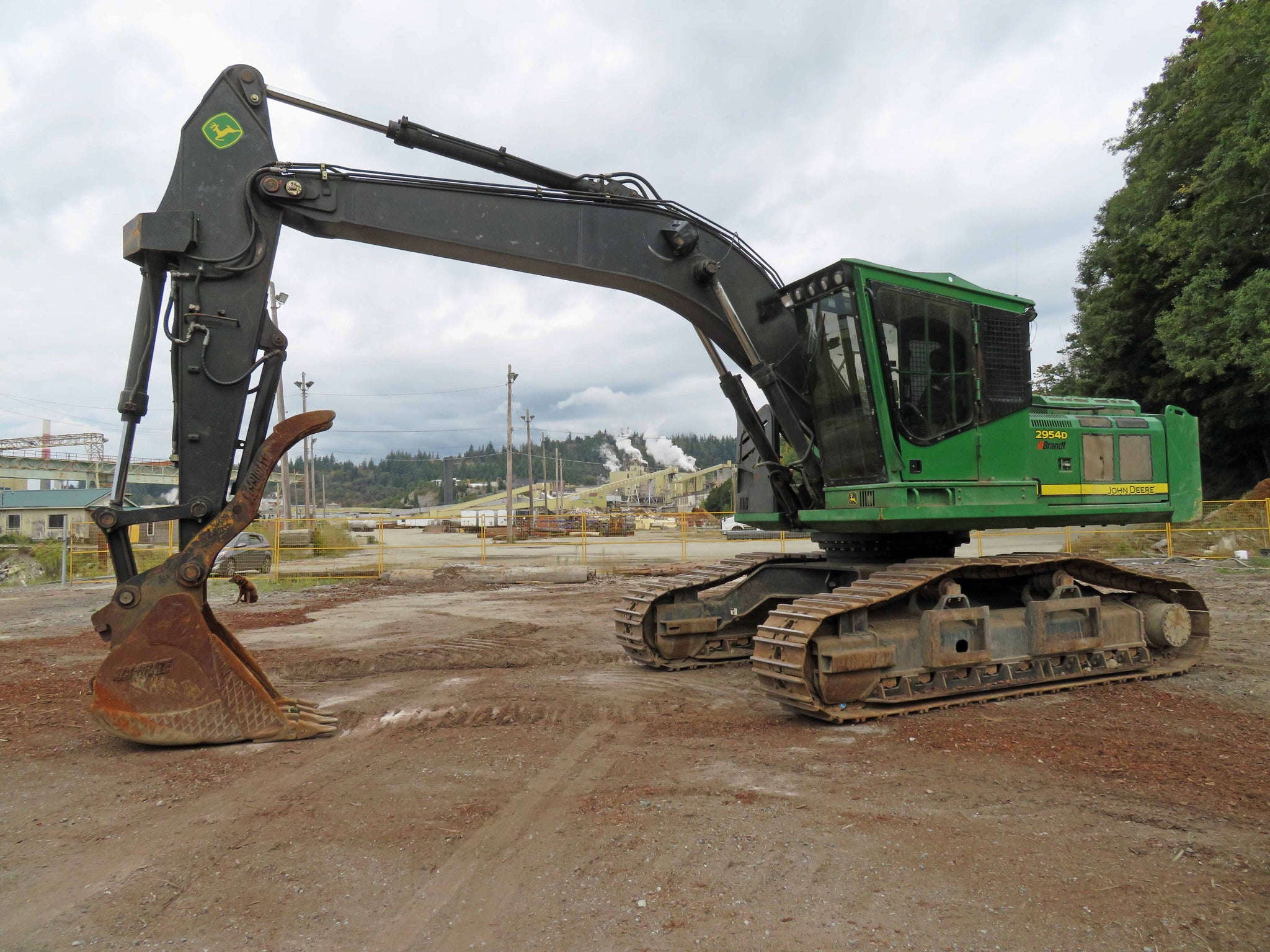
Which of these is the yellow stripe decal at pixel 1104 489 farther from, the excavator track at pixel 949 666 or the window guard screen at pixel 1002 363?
the window guard screen at pixel 1002 363

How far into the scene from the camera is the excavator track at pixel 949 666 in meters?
6.30

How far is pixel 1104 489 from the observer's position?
7898 mm

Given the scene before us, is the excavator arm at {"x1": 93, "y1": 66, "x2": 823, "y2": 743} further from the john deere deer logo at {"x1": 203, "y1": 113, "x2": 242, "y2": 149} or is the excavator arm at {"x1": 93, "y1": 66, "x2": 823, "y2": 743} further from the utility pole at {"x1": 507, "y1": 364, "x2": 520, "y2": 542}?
the utility pole at {"x1": 507, "y1": 364, "x2": 520, "y2": 542}

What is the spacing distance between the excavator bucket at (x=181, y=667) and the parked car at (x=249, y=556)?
15.4 meters

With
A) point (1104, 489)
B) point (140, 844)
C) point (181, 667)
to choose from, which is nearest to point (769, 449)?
point (1104, 489)

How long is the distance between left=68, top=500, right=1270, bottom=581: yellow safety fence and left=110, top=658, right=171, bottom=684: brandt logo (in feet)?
30.3

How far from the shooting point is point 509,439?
159ft

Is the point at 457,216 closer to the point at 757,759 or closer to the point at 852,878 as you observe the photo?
the point at 757,759

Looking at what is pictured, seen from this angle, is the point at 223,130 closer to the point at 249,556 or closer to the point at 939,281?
the point at 939,281

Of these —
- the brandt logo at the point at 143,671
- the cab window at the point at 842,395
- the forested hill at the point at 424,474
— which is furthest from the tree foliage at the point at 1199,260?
the forested hill at the point at 424,474

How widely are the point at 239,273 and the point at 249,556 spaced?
16576mm

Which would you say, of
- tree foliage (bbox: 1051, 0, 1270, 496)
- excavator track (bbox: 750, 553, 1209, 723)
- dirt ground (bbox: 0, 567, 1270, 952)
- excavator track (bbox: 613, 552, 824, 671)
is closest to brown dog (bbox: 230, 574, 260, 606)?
dirt ground (bbox: 0, 567, 1270, 952)

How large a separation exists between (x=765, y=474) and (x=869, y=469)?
4.90 feet

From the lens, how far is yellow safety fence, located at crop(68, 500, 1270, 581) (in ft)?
65.8
